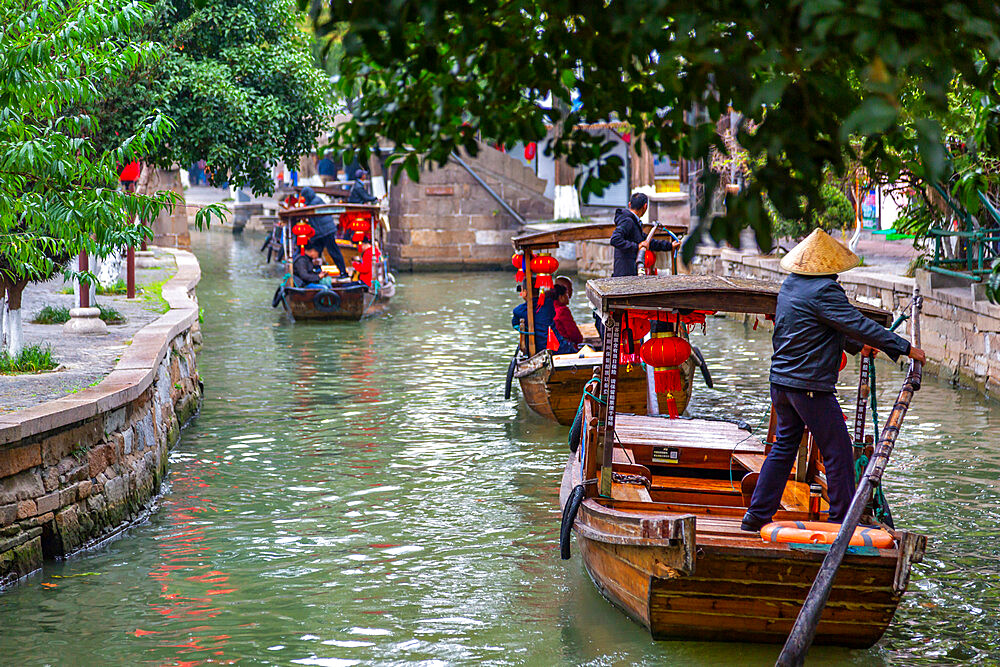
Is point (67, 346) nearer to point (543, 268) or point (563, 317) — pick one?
point (543, 268)

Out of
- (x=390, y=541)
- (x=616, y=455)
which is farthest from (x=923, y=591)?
(x=390, y=541)

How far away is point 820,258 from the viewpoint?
18.3 ft

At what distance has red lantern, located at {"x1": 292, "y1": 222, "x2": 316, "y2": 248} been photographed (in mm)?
18859

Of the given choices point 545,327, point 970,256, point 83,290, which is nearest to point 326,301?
point 83,290

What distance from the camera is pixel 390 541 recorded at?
752 centimetres

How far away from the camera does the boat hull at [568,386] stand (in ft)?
33.7

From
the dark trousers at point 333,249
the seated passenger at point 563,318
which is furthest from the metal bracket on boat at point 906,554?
the dark trousers at point 333,249

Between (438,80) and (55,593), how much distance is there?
13.9ft

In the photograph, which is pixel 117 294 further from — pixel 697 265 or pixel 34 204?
pixel 697 265

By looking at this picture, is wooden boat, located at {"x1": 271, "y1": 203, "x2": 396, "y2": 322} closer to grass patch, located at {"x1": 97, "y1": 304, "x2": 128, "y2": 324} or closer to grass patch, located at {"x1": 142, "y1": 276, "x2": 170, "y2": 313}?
grass patch, located at {"x1": 142, "y1": 276, "x2": 170, "y2": 313}

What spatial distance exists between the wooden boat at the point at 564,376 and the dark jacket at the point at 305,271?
24.8 ft

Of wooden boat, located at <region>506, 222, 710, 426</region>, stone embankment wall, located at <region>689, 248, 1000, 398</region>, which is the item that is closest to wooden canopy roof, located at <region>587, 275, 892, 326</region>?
wooden boat, located at <region>506, 222, 710, 426</region>

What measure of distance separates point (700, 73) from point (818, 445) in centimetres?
306

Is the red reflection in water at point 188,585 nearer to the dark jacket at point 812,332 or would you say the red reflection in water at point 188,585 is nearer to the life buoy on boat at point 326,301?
the dark jacket at point 812,332
